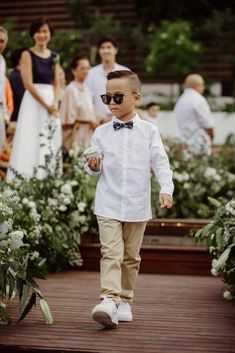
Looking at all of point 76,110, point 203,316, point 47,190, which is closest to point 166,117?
point 76,110

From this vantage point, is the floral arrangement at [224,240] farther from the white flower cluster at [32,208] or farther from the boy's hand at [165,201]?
the white flower cluster at [32,208]

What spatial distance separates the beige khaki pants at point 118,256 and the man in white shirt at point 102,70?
4.87 metres

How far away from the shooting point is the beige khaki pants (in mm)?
4770

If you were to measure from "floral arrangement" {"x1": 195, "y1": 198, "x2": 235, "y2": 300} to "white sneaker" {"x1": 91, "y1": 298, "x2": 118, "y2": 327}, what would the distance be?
0.72 metres

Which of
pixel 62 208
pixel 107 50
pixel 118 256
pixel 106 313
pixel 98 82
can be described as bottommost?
pixel 106 313

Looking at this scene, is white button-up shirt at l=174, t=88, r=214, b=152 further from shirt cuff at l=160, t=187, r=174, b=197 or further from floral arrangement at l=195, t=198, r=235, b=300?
shirt cuff at l=160, t=187, r=174, b=197

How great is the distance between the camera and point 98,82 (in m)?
9.98

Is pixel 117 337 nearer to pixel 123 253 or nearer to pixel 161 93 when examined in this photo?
pixel 123 253

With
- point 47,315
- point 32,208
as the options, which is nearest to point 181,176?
point 32,208

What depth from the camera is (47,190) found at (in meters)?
7.35

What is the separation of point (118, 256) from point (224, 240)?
839 millimetres

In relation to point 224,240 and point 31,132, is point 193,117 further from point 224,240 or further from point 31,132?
point 224,240

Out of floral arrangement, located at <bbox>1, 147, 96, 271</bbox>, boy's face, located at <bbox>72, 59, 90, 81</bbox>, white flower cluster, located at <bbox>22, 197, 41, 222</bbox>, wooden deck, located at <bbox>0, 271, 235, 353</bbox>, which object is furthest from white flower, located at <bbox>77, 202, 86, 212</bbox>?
boy's face, located at <bbox>72, 59, 90, 81</bbox>

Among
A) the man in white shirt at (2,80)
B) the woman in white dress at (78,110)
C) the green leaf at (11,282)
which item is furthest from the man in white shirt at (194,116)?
the green leaf at (11,282)
